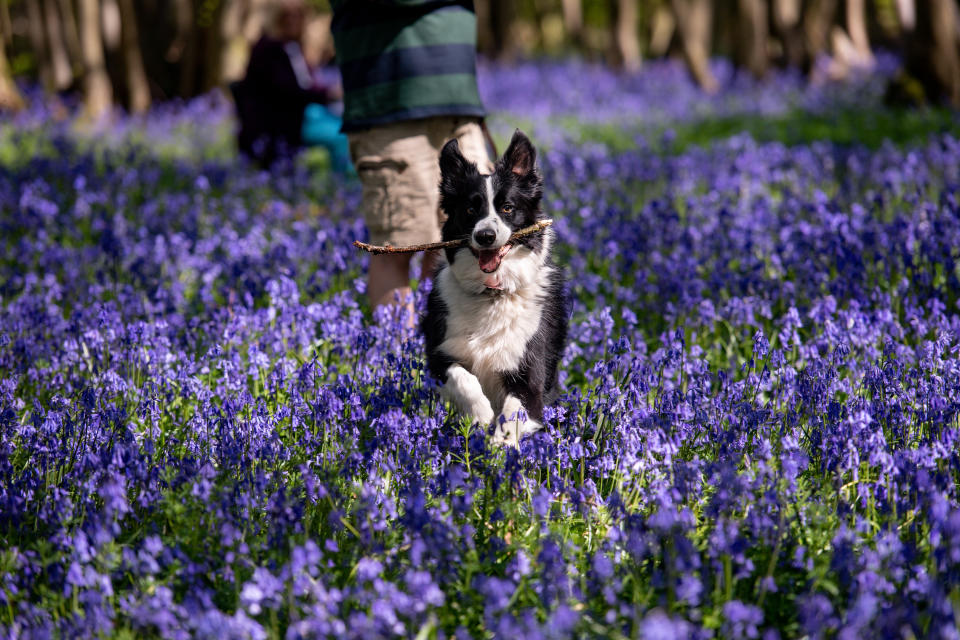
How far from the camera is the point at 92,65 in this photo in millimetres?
15227

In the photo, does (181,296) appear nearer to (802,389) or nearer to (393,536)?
(393,536)

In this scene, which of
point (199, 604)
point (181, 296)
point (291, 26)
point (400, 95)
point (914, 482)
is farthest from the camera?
point (291, 26)

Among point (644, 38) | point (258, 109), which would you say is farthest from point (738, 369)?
point (644, 38)

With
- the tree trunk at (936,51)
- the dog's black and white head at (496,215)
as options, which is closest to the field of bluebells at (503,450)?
the dog's black and white head at (496,215)

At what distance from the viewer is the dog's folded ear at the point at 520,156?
12.7ft

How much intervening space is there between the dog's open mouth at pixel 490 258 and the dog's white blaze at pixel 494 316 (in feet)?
0.12

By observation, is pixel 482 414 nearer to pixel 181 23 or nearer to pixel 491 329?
pixel 491 329

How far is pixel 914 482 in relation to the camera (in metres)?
2.95

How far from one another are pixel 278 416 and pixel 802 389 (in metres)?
2.09

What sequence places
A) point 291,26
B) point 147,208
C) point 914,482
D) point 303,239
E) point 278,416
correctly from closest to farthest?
point 914,482
point 278,416
point 303,239
point 147,208
point 291,26

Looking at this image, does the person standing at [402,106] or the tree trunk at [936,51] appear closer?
the person standing at [402,106]

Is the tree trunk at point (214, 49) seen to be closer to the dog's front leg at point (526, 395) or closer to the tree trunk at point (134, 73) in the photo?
the tree trunk at point (134, 73)

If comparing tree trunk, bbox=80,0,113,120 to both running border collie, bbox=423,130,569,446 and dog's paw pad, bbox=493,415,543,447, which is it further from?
dog's paw pad, bbox=493,415,543,447

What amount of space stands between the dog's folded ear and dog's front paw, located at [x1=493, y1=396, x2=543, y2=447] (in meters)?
0.95
